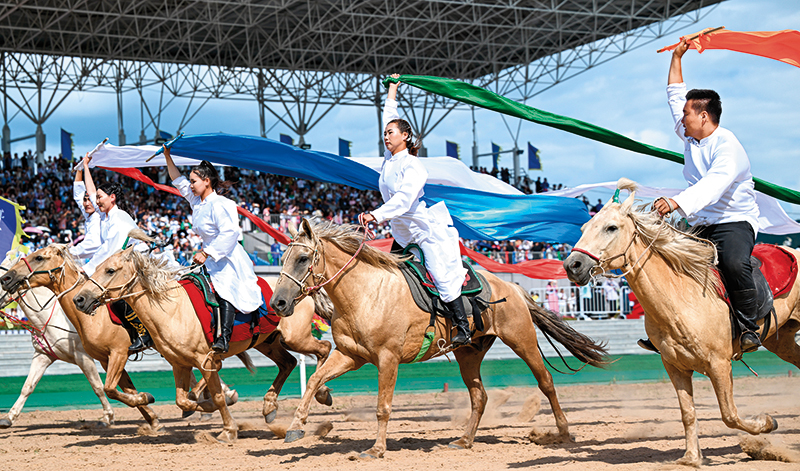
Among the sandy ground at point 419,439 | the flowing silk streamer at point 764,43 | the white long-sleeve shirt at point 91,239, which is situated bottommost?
the sandy ground at point 419,439

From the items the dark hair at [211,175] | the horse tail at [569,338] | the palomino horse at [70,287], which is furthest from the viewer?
the palomino horse at [70,287]

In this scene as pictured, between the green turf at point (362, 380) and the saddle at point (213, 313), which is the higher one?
the saddle at point (213, 313)

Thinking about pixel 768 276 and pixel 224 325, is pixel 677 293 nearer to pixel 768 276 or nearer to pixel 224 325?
pixel 768 276

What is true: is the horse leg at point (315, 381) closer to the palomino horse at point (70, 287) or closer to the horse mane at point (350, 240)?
the horse mane at point (350, 240)

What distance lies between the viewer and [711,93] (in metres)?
5.73

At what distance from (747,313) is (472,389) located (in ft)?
8.93

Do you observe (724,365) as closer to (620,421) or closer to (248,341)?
(620,421)

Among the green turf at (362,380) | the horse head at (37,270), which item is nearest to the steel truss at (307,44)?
the green turf at (362,380)

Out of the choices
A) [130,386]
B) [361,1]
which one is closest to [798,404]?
[130,386]

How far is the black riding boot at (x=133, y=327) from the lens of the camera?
8031 millimetres

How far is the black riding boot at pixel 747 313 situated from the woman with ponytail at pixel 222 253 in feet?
14.1

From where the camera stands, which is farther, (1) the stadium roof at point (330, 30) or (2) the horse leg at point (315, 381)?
(1) the stadium roof at point (330, 30)

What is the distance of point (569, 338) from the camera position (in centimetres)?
795

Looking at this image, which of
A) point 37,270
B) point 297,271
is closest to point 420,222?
point 297,271
